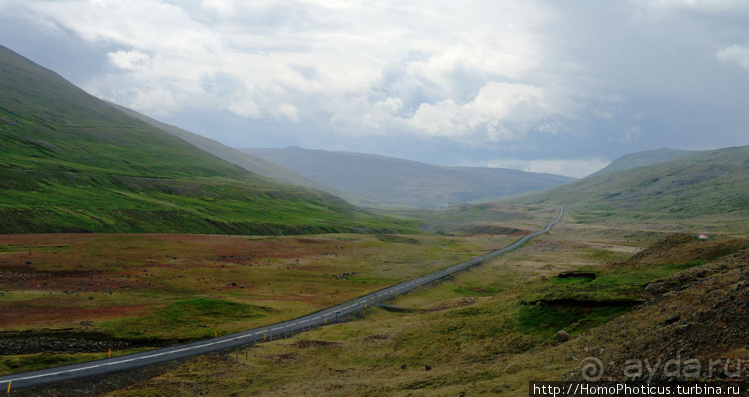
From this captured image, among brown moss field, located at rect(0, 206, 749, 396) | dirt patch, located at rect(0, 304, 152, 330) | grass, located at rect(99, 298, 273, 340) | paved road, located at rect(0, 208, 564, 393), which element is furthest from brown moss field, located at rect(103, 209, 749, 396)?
dirt patch, located at rect(0, 304, 152, 330)

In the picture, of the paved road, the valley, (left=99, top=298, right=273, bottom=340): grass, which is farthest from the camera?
(left=99, top=298, right=273, bottom=340): grass

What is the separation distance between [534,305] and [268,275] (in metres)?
68.8

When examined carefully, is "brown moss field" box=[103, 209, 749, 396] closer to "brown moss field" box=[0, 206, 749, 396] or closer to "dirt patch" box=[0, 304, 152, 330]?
"brown moss field" box=[0, 206, 749, 396]

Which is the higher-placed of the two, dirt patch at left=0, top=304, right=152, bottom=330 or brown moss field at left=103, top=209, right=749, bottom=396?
brown moss field at left=103, top=209, right=749, bottom=396

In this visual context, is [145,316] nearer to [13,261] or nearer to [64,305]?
[64,305]

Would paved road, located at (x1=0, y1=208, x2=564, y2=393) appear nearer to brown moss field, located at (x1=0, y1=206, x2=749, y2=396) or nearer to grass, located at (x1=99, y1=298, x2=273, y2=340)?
brown moss field, located at (x1=0, y1=206, x2=749, y2=396)

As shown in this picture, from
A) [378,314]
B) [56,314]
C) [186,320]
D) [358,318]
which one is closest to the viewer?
[56,314]

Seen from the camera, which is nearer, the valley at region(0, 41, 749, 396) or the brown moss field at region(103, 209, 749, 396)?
the brown moss field at region(103, 209, 749, 396)

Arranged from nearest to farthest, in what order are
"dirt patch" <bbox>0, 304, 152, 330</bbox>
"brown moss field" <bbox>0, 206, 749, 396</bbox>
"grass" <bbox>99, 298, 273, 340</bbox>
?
"brown moss field" <bbox>0, 206, 749, 396</bbox>
"dirt patch" <bbox>0, 304, 152, 330</bbox>
"grass" <bbox>99, 298, 273, 340</bbox>

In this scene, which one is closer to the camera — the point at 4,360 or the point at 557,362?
the point at 557,362

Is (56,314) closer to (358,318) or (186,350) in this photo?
(186,350)

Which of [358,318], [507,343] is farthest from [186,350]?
[507,343]

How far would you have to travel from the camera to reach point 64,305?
62344mm

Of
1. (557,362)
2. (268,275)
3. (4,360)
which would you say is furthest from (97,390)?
(268,275)
